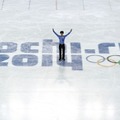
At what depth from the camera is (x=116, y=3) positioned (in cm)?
3136

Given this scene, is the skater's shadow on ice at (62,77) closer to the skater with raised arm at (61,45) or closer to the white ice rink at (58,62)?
the white ice rink at (58,62)

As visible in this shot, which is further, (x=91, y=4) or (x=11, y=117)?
(x=91, y=4)

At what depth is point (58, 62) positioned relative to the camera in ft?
74.7

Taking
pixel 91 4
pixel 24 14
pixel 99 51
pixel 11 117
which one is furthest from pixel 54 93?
pixel 91 4

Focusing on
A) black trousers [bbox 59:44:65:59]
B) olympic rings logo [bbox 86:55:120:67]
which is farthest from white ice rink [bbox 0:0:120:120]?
black trousers [bbox 59:44:65:59]

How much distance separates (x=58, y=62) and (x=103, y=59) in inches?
95.6

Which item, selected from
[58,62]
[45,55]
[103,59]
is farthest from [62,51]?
[103,59]

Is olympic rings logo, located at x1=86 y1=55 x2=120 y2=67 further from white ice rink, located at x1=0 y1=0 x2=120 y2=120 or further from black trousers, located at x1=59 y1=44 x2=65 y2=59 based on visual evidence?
black trousers, located at x1=59 y1=44 x2=65 y2=59

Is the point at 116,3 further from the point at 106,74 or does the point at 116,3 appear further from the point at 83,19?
the point at 106,74

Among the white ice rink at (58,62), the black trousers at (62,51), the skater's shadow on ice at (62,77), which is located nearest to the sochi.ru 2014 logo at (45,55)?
→ the white ice rink at (58,62)

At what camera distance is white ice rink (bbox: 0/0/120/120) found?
18.7 metres

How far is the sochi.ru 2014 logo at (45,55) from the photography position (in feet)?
74.2

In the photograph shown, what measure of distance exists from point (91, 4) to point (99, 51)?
313 inches

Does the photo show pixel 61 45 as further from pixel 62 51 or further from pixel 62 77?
pixel 62 77
